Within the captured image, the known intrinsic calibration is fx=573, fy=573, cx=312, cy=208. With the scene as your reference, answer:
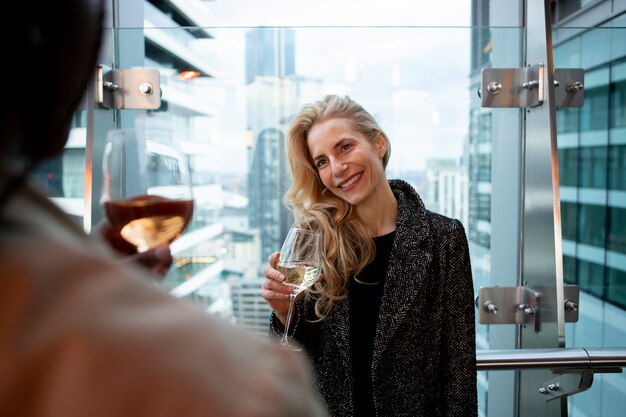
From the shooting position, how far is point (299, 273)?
5.29 feet

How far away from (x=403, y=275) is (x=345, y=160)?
471 mm

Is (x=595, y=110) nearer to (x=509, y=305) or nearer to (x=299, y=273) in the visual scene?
→ (x=509, y=305)

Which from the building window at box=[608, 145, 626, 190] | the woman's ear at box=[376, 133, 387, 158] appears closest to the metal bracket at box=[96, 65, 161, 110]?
the woman's ear at box=[376, 133, 387, 158]

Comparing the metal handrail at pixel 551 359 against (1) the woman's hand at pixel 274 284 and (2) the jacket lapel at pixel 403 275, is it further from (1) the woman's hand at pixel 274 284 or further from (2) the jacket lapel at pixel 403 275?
(1) the woman's hand at pixel 274 284

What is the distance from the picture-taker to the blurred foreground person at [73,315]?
0.29 metres

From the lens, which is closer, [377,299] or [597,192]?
[377,299]

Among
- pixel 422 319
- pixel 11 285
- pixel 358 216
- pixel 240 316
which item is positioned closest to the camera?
pixel 11 285

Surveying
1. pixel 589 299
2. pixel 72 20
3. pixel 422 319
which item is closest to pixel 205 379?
pixel 72 20

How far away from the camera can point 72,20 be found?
1.05ft

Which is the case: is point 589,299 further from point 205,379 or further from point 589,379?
point 205,379

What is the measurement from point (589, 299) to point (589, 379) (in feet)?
2.10

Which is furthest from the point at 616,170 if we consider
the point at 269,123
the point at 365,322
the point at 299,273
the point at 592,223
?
the point at 299,273

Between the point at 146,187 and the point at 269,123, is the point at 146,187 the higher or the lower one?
the lower one

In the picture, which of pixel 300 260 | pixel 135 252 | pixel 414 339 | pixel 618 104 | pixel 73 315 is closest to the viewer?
pixel 73 315
